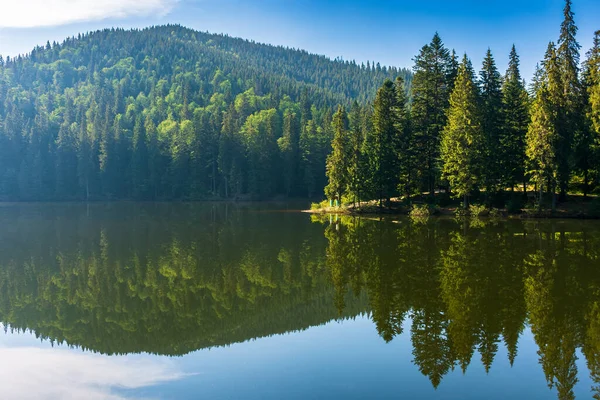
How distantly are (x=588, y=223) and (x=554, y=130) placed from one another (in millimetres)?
10859

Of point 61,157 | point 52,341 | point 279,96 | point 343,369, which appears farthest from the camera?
point 279,96

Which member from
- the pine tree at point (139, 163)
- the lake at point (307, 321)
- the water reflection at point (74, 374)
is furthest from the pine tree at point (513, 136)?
the pine tree at point (139, 163)

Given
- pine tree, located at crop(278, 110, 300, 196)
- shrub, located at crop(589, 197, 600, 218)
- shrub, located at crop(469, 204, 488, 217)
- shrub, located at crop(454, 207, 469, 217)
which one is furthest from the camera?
pine tree, located at crop(278, 110, 300, 196)

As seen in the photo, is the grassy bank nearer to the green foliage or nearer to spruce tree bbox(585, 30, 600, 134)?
the green foliage

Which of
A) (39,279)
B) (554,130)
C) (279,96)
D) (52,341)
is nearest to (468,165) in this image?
(554,130)

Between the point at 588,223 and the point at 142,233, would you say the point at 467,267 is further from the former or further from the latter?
the point at 142,233

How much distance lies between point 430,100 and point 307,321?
54.1 m

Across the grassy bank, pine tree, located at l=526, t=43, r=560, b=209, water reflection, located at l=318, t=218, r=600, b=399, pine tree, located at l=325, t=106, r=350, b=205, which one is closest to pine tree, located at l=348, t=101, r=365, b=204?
pine tree, located at l=325, t=106, r=350, b=205

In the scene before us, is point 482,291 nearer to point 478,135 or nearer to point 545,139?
point 545,139

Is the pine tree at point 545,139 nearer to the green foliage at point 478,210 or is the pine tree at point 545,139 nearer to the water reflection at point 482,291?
the green foliage at point 478,210

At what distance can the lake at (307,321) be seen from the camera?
44.9ft

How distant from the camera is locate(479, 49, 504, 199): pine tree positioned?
191 feet

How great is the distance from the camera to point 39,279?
27438mm

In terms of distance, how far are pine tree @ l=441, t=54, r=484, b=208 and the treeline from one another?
11cm
